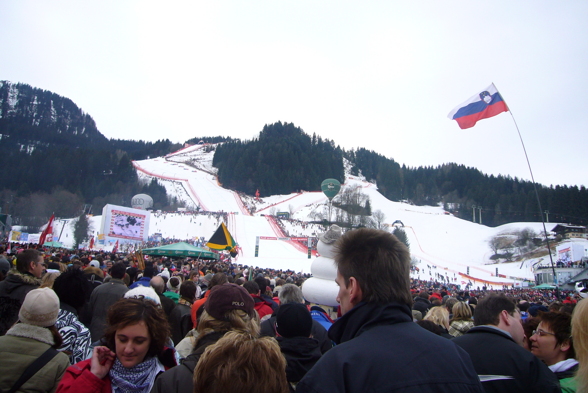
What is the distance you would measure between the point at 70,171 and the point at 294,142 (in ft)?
173

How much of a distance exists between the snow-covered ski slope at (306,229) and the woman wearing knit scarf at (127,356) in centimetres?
2663

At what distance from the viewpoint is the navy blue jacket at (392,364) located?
4.75 ft

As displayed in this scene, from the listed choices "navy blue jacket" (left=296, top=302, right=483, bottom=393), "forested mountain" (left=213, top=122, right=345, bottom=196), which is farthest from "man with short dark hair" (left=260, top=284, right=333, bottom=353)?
"forested mountain" (left=213, top=122, right=345, bottom=196)

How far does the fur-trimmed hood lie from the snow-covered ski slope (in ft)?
86.9

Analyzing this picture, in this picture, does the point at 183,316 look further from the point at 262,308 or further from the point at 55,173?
the point at 55,173

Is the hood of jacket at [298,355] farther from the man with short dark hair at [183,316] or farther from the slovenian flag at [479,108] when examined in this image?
the slovenian flag at [479,108]

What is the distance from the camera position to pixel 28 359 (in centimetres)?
247

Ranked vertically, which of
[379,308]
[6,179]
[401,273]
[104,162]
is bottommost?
[379,308]

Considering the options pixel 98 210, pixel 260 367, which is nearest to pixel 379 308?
pixel 260 367

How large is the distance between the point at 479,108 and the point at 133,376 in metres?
14.9

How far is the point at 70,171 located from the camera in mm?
82000

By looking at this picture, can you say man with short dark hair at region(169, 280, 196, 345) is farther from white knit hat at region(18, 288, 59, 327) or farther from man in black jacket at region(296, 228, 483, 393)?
man in black jacket at region(296, 228, 483, 393)

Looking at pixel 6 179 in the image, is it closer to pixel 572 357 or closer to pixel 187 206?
pixel 187 206

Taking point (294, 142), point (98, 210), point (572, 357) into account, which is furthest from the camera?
point (294, 142)
